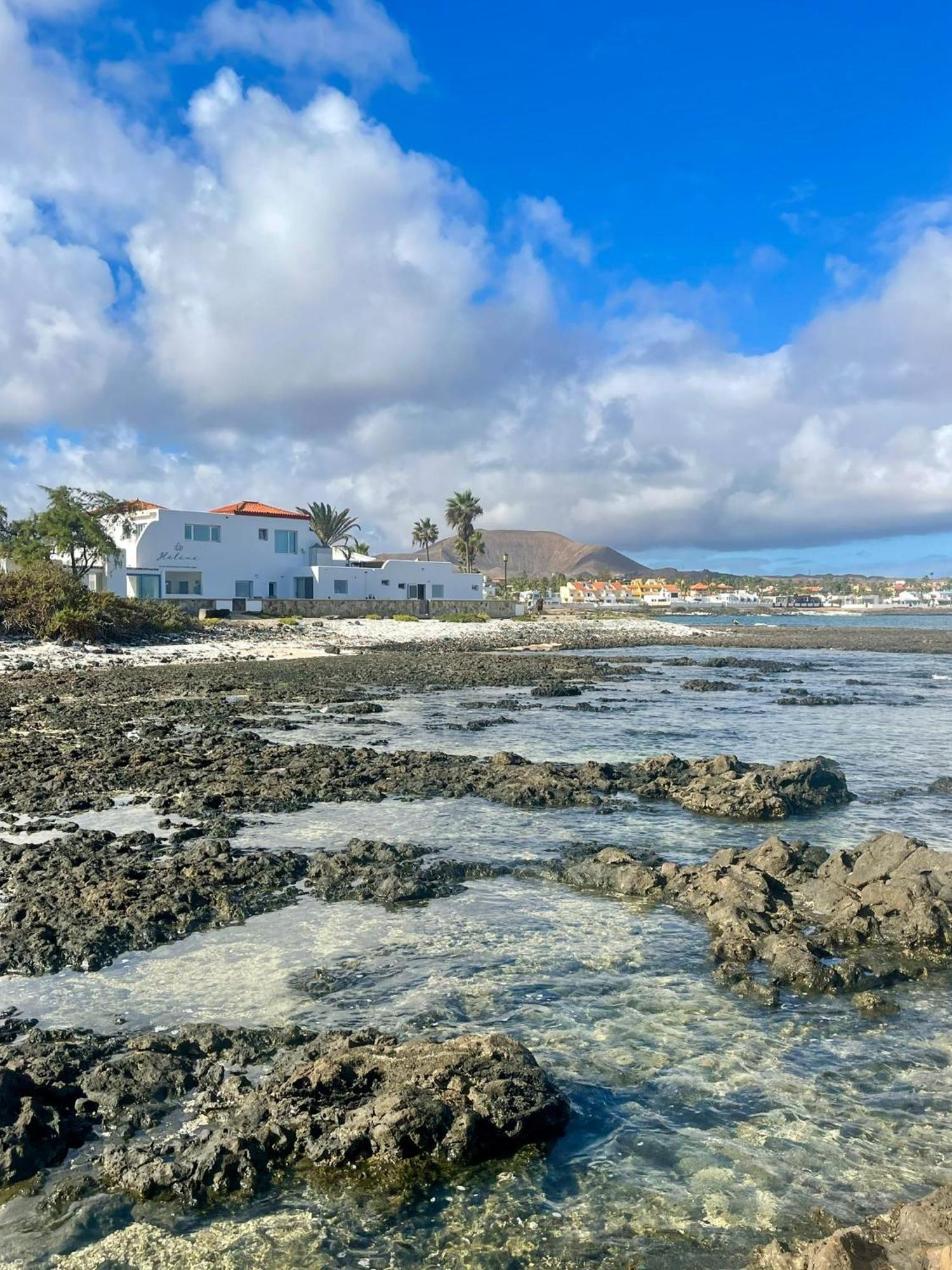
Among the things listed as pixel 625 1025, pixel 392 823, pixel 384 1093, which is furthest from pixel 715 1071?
pixel 392 823

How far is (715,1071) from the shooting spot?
7453 millimetres

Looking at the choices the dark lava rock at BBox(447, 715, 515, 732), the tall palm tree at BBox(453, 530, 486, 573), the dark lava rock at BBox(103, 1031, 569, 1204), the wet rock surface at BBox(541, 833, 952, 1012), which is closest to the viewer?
the dark lava rock at BBox(103, 1031, 569, 1204)

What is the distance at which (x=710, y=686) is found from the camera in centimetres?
Result: 4056

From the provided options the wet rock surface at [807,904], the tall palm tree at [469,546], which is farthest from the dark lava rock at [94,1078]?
the tall palm tree at [469,546]

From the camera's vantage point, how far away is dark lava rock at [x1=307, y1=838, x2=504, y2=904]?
38.8 ft

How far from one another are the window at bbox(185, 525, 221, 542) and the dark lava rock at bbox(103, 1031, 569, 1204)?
221 ft

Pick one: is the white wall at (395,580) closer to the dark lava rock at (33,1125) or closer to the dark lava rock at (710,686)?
the dark lava rock at (710,686)

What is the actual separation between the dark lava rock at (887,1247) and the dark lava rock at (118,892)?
22.6ft

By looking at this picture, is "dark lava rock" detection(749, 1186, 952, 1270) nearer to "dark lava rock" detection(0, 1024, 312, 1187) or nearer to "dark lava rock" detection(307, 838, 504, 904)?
"dark lava rock" detection(0, 1024, 312, 1187)

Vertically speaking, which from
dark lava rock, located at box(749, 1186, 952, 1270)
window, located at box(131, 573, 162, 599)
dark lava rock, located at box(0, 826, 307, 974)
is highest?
window, located at box(131, 573, 162, 599)

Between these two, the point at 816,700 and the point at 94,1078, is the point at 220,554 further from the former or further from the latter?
the point at 94,1078

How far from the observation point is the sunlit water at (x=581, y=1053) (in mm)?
5570

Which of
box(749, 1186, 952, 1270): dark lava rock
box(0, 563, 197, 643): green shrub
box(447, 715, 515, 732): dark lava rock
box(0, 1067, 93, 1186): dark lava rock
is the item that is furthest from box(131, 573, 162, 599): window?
box(749, 1186, 952, 1270): dark lava rock

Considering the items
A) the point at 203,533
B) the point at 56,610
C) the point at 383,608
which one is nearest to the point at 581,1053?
the point at 56,610
